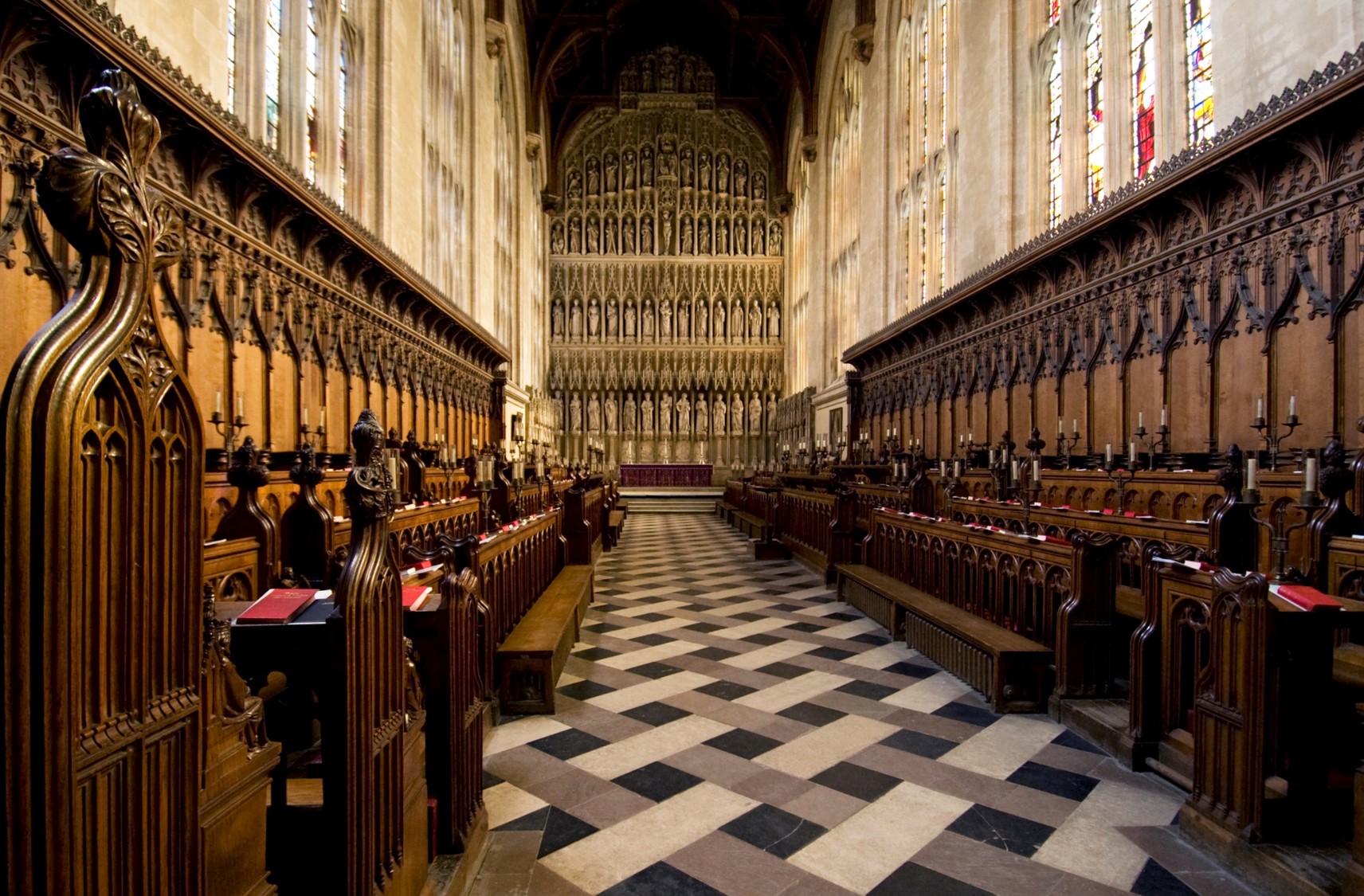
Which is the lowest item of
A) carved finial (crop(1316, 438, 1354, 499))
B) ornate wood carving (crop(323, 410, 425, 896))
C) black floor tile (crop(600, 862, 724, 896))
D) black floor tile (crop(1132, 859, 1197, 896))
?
black floor tile (crop(600, 862, 724, 896))

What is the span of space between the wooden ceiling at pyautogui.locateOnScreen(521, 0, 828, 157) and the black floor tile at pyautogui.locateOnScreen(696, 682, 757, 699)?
73.6ft

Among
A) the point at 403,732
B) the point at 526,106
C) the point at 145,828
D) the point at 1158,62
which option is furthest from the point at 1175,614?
the point at 526,106

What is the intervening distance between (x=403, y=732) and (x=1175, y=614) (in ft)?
10.6

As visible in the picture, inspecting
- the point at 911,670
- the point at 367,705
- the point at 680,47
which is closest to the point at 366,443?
the point at 367,705

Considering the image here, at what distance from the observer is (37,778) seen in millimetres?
947

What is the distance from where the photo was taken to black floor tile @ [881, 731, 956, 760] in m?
3.39

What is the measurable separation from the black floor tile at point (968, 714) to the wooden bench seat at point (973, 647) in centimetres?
9

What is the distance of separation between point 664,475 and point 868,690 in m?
20.9

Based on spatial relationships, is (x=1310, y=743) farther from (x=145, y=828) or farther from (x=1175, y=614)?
(x=145, y=828)

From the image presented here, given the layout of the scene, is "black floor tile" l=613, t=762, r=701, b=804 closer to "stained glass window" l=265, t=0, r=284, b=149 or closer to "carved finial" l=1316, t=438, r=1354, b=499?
"carved finial" l=1316, t=438, r=1354, b=499

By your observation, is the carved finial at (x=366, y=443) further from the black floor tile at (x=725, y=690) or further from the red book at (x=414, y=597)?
the black floor tile at (x=725, y=690)

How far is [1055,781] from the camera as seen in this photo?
10.1ft

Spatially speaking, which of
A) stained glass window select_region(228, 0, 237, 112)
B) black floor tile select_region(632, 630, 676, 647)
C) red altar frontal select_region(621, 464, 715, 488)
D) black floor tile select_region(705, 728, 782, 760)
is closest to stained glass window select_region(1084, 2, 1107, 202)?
black floor tile select_region(632, 630, 676, 647)

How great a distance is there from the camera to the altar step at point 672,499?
22.5 m
